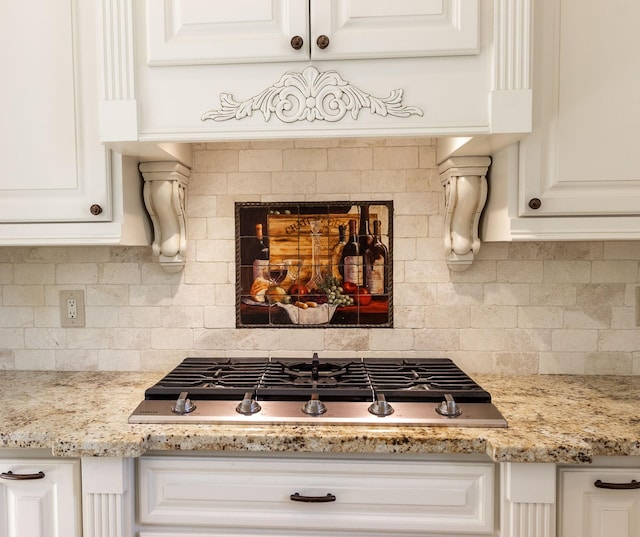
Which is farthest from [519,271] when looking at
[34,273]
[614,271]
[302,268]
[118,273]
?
[34,273]

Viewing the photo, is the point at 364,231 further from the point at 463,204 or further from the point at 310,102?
the point at 310,102

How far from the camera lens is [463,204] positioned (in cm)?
161

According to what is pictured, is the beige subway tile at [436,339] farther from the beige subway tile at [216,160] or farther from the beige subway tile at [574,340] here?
the beige subway tile at [216,160]

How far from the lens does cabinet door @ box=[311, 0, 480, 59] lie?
4.21ft

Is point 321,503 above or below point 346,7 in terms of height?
below

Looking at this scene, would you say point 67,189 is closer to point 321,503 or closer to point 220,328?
point 220,328

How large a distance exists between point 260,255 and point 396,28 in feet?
2.86

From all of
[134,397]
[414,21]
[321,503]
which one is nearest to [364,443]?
[321,503]

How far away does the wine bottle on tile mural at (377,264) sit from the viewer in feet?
5.81

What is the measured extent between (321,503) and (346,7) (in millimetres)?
1267

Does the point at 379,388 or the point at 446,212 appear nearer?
the point at 379,388

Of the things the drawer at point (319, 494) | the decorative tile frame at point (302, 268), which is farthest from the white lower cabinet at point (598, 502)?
the decorative tile frame at point (302, 268)

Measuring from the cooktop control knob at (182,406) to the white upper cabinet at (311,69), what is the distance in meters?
0.70

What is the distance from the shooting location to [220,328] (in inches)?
71.7
